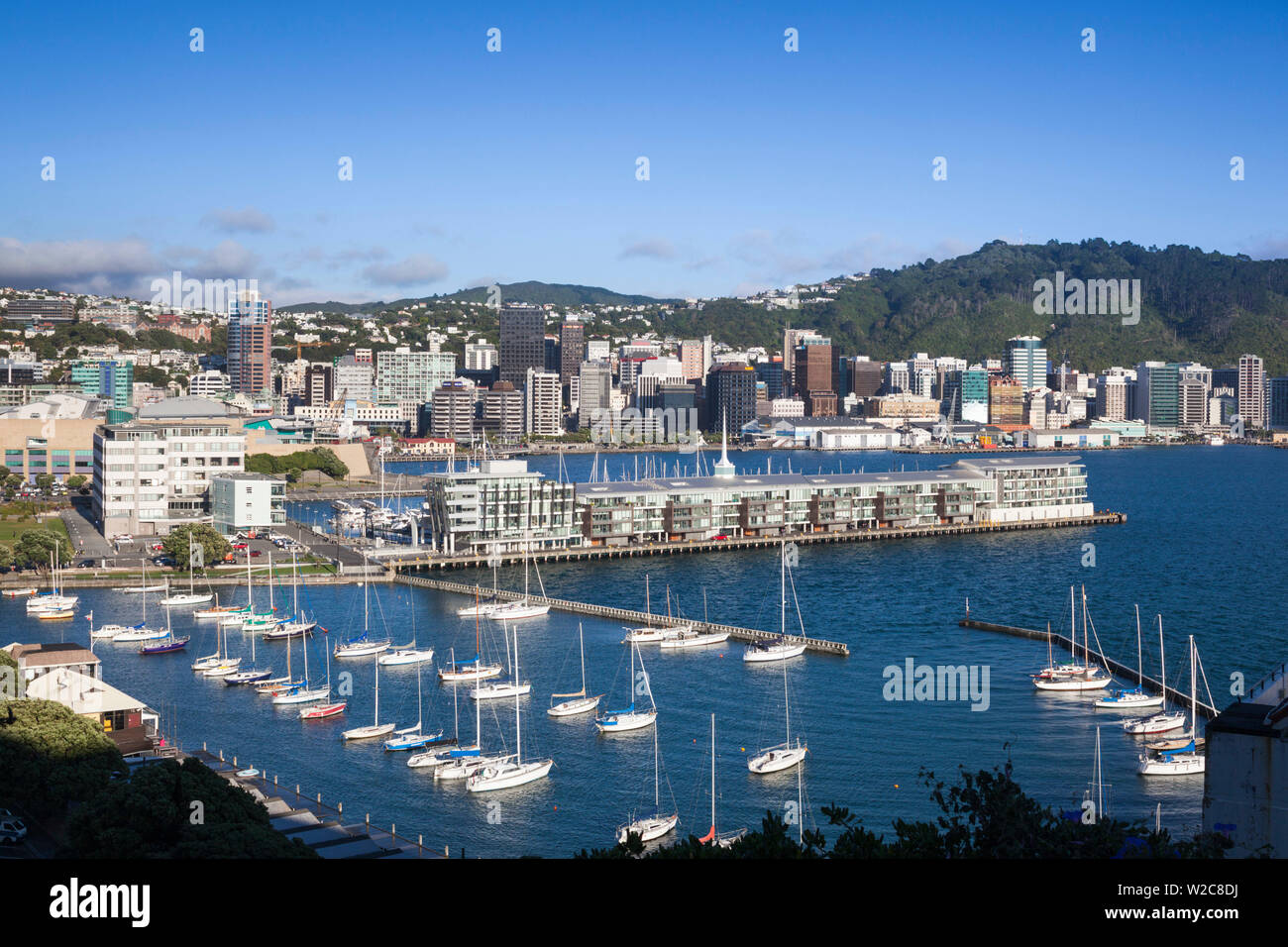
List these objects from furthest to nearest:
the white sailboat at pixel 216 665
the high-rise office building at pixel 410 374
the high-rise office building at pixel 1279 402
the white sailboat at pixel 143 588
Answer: the high-rise office building at pixel 1279 402, the high-rise office building at pixel 410 374, the white sailboat at pixel 143 588, the white sailboat at pixel 216 665

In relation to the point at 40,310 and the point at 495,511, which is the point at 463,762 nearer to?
the point at 495,511

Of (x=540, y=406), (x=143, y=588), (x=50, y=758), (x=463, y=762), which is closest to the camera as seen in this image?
(x=50, y=758)

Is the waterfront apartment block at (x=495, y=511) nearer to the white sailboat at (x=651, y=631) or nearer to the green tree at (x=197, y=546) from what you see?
the green tree at (x=197, y=546)

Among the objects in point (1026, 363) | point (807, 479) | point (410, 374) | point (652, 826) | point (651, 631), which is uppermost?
point (1026, 363)

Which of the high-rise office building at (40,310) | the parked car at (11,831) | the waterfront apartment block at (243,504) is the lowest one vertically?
the parked car at (11,831)

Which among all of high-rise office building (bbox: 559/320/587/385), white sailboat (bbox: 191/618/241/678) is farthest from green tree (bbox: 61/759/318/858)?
high-rise office building (bbox: 559/320/587/385)

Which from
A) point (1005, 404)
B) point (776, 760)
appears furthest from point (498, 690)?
point (1005, 404)

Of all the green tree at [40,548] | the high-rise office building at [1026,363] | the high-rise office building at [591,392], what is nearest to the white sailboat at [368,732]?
the green tree at [40,548]
